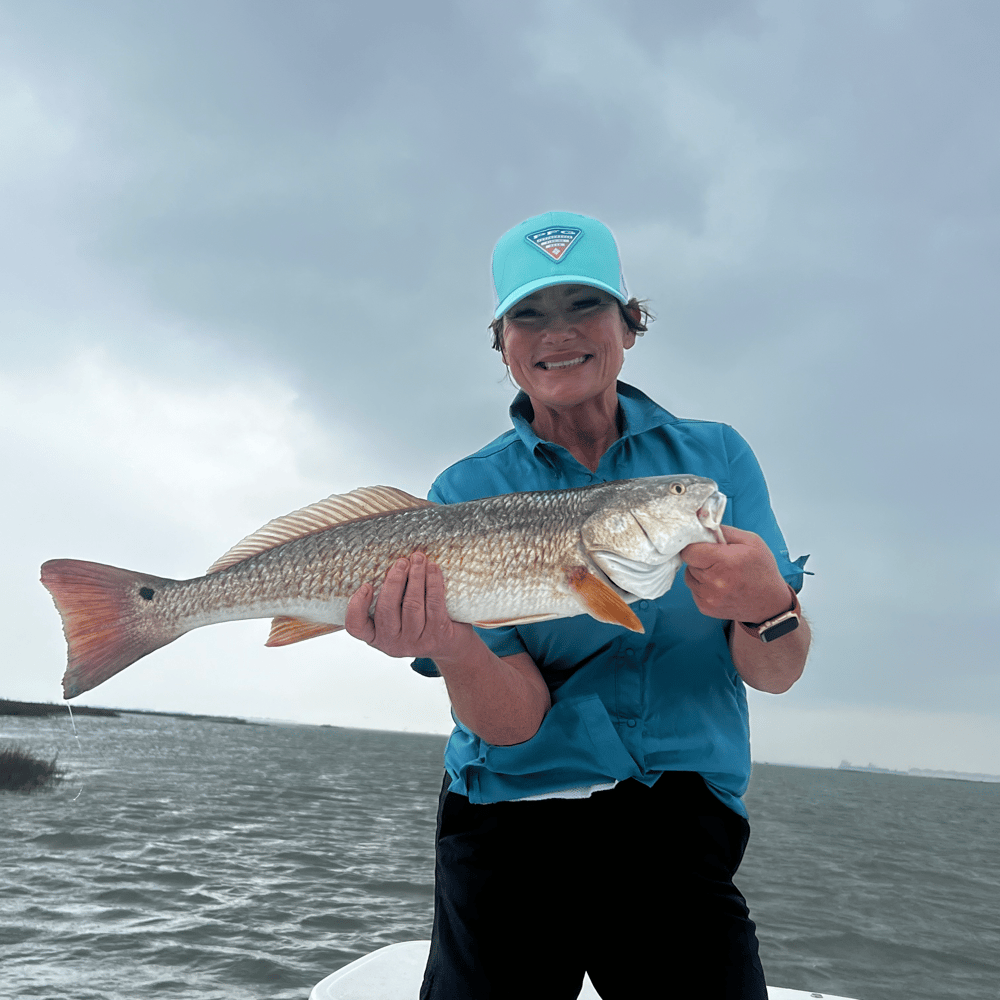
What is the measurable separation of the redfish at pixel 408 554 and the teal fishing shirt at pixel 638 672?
0.77ft

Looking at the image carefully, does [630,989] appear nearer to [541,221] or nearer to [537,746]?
[537,746]

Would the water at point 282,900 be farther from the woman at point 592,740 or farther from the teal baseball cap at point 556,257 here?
the teal baseball cap at point 556,257

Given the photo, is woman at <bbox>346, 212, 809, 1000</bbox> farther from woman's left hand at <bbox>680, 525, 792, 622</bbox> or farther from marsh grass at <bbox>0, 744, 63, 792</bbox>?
marsh grass at <bbox>0, 744, 63, 792</bbox>

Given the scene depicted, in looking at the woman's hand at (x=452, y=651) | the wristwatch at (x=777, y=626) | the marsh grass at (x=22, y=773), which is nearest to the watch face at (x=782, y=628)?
the wristwatch at (x=777, y=626)

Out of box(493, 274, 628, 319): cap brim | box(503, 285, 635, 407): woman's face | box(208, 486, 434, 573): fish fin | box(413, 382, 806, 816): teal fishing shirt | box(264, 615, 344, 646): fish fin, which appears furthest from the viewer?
box(208, 486, 434, 573): fish fin

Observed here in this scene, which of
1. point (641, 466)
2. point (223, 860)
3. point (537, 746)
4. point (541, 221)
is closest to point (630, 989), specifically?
point (537, 746)

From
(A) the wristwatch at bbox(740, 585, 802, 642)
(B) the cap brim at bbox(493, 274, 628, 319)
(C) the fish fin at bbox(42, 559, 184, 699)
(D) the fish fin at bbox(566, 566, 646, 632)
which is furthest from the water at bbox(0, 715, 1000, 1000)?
(B) the cap brim at bbox(493, 274, 628, 319)

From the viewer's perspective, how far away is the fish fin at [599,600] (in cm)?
285

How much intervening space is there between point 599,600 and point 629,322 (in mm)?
1486

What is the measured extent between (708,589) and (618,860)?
119cm

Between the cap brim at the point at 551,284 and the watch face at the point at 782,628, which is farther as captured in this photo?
the cap brim at the point at 551,284

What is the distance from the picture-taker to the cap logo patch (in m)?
3.24

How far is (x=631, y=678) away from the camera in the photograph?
3016 mm

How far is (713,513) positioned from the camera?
2961 millimetres
